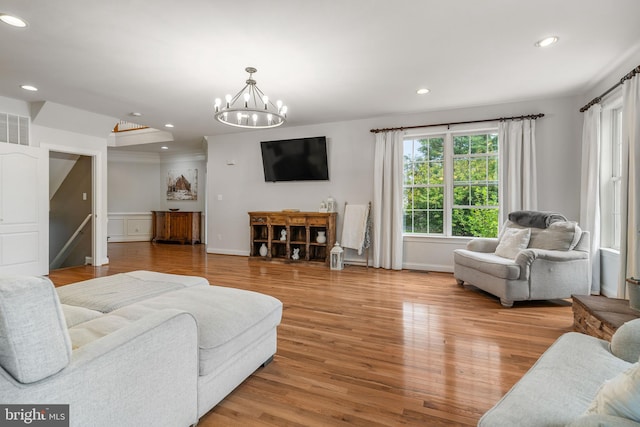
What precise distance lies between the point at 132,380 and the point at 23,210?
16.2ft

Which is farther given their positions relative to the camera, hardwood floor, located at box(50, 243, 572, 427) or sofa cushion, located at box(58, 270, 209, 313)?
sofa cushion, located at box(58, 270, 209, 313)

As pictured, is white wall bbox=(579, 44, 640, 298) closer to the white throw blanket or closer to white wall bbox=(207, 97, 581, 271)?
white wall bbox=(207, 97, 581, 271)

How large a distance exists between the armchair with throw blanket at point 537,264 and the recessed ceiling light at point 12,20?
16.0ft

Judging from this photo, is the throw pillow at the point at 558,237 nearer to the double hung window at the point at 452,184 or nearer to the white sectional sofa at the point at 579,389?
the double hung window at the point at 452,184

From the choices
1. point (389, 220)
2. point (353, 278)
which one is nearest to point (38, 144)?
point (353, 278)

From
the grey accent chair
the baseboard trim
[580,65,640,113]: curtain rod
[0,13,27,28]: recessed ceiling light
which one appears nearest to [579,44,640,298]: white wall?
[580,65,640,113]: curtain rod

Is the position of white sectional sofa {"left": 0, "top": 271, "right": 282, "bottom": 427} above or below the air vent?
below

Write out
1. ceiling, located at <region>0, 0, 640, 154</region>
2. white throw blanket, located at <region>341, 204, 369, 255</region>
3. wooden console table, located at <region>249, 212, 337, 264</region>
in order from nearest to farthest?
ceiling, located at <region>0, 0, 640, 154</region> → white throw blanket, located at <region>341, 204, 369, 255</region> → wooden console table, located at <region>249, 212, 337, 264</region>

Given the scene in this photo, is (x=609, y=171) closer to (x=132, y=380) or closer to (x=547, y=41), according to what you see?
(x=547, y=41)

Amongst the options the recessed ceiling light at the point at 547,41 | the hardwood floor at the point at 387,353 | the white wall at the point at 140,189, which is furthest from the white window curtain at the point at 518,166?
the white wall at the point at 140,189

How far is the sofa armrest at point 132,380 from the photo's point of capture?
893 mm

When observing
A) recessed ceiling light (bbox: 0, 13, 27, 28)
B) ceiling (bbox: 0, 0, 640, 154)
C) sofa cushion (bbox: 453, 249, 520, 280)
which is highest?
ceiling (bbox: 0, 0, 640, 154)

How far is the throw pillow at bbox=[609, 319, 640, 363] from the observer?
4.02 ft

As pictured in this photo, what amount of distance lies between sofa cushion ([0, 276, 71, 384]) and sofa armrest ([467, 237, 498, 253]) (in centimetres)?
430
